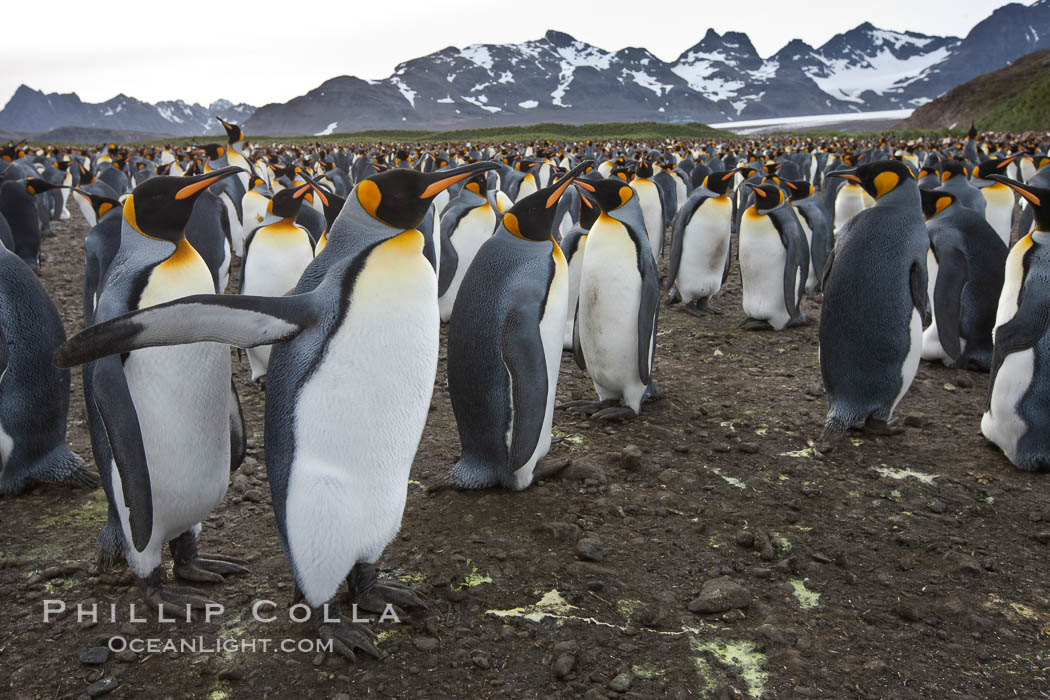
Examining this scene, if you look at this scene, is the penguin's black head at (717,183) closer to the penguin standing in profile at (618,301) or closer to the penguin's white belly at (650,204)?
the penguin's white belly at (650,204)

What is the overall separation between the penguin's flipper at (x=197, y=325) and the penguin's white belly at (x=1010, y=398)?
331 centimetres

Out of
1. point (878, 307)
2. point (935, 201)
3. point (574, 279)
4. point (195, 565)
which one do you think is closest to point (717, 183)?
point (935, 201)

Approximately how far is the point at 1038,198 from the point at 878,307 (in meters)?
0.89

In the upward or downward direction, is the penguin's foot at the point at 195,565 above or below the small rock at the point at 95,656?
above

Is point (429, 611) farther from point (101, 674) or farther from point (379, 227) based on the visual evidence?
point (379, 227)

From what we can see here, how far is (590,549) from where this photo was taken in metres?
2.80

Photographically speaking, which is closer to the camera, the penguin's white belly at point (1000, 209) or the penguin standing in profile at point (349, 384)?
the penguin standing in profile at point (349, 384)

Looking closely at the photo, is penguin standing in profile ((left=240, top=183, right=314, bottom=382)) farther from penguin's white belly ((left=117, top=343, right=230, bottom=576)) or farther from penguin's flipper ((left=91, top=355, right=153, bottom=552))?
penguin's flipper ((left=91, top=355, right=153, bottom=552))

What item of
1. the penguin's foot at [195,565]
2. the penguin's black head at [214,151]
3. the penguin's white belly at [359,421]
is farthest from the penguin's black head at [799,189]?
the penguin's black head at [214,151]

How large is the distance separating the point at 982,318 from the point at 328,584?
4.71 m

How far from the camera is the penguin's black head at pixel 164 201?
7.98 feet

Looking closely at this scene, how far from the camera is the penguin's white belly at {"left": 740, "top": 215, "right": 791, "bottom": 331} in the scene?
6.10 metres

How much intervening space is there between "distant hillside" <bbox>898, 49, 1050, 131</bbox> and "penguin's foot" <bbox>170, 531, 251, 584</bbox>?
4280 cm

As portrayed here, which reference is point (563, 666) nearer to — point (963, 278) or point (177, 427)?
point (177, 427)
